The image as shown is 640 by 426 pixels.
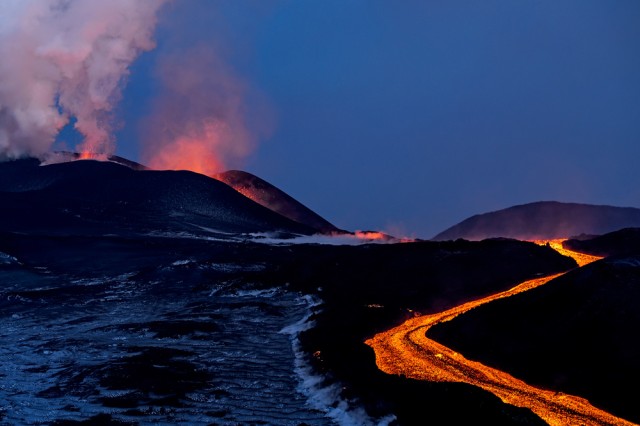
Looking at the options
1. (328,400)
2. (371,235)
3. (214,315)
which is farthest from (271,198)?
(328,400)

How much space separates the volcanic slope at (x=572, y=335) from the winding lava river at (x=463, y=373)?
0.43 metres

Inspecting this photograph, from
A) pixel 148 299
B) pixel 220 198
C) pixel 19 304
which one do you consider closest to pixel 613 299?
pixel 148 299

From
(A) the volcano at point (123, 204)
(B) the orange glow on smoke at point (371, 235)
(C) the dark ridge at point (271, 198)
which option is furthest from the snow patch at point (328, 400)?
(C) the dark ridge at point (271, 198)

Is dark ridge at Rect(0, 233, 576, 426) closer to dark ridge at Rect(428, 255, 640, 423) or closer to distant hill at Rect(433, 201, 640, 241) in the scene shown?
dark ridge at Rect(428, 255, 640, 423)

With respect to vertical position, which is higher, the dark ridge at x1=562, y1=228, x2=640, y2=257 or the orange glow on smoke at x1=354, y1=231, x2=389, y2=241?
the orange glow on smoke at x1=354, y1=231, x2=389, y2=241

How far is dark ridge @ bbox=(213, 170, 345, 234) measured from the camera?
8606 centimetres

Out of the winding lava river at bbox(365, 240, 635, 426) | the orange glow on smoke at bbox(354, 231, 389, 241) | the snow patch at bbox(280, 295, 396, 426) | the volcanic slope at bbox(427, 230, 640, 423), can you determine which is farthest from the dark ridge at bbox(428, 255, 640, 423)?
the orange glow on smoke at bbox(354, 231, 389, 241)

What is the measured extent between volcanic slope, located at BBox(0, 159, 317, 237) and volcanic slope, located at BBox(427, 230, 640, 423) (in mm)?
42343

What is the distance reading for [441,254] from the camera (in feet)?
108

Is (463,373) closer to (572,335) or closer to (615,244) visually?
(572,335)

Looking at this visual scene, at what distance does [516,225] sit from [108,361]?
89147 mm

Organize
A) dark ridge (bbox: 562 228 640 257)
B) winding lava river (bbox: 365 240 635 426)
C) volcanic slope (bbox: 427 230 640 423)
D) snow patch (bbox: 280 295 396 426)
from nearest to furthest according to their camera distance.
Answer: winding lava river (bbox: 365 240 635 426)
snow patch (bbox: 280 295 396 426)
volcanic slope (bbox: 427 230 640 423)
dark ridge (bbox: 562 228 640 257)

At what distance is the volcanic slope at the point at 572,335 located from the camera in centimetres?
1387

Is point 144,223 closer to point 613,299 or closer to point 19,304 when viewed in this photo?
point 19,304
